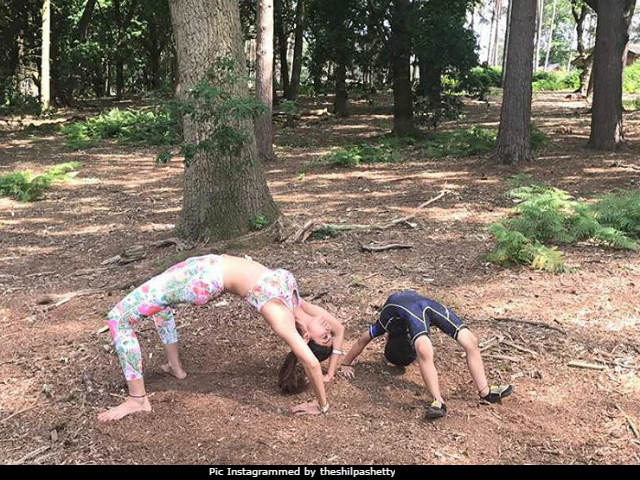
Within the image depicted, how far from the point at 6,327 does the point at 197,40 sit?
3.45 meters

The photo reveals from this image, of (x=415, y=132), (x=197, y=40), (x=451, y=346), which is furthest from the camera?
(x=415, y=132)

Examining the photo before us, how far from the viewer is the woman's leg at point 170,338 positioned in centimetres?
421

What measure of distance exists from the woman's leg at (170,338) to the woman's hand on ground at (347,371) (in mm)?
1120

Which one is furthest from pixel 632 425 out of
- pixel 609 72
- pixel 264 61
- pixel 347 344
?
pixel 264 61

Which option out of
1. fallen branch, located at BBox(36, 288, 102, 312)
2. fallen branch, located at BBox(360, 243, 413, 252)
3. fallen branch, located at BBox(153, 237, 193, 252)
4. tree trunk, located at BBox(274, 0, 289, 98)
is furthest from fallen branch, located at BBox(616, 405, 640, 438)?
tree trunk, located at BBox(274, 0, 289, 98)

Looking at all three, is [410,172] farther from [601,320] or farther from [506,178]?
[601,320]

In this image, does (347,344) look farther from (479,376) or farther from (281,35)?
(281,35)

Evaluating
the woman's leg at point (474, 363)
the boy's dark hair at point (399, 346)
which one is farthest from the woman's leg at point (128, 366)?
the woman's leg at point (474, 363)

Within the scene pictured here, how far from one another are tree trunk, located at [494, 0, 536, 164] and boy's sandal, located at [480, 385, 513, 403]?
27.4 ft

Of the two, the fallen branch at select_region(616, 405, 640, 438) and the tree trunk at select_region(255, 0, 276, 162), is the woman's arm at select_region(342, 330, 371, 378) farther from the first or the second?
the tree trunk at select_region(255, 0, 276, 162)

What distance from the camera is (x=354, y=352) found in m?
4.30

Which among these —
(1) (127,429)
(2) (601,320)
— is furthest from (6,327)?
(2) (601,320)

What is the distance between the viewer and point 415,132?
1611 cm

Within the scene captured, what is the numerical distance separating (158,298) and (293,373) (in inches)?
40.3
